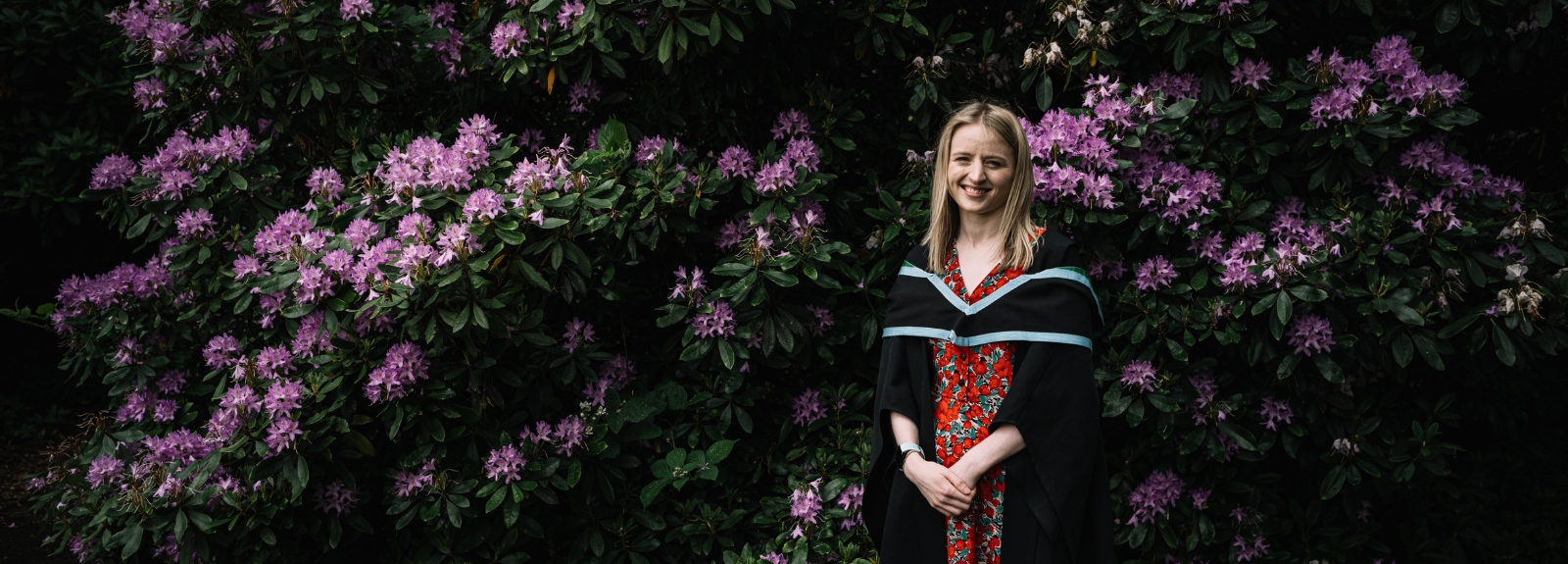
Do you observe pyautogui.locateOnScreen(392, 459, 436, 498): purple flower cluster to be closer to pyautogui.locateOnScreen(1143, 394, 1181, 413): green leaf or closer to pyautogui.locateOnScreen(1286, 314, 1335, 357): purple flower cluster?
pyautogui.locateOnScreen(1143, 394, 1181, 413): green leaf

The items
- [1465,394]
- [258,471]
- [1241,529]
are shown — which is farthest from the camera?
[1465,394]

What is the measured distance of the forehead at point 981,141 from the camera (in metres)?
1.75

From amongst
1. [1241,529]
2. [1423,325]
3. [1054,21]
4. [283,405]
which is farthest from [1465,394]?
[283,405]

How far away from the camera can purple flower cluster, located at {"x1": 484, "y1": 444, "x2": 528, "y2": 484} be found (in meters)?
2.52

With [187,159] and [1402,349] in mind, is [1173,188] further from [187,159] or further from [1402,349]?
[187,159]

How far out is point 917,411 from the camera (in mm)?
1789

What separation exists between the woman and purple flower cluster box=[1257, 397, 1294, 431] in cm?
104

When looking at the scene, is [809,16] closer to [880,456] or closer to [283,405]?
[880,456]

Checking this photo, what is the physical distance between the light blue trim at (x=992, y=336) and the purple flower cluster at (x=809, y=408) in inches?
39.8

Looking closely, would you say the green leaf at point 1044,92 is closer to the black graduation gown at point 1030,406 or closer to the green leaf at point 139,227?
the black graduation gown at point 1030,406

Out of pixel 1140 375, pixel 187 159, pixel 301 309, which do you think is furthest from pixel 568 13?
pixel 1140 375

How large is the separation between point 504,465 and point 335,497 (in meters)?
0.53

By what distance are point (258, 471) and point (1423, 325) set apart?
329 cm

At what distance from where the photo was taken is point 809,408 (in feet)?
9.14
